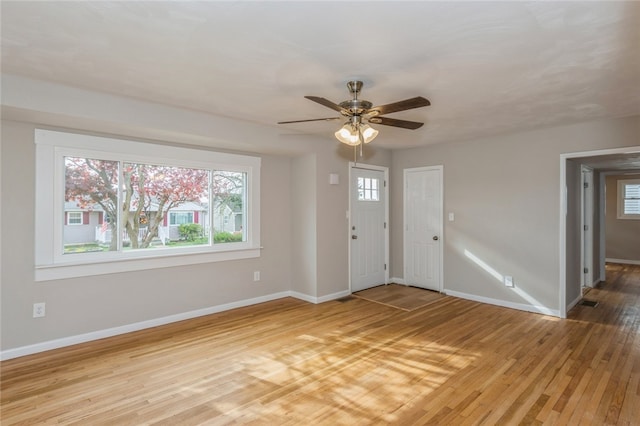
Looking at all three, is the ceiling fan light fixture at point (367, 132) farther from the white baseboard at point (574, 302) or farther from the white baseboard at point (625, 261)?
the white baseboard at point (625, 261)

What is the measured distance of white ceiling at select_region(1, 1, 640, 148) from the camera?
1.88 m

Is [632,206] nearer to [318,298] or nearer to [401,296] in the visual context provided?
[401,296]

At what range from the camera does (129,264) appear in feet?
12.4

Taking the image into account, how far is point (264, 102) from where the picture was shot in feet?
11.1

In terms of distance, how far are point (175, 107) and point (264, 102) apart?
0.97 m

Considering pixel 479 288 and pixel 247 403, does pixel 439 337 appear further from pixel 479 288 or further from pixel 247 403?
pixel 247 403

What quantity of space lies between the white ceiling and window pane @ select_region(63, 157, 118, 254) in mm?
940

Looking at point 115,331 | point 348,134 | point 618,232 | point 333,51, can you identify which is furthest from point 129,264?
point 618,232

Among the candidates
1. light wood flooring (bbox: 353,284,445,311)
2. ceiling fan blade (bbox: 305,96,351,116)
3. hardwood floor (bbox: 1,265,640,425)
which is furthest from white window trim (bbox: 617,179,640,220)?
ceiling fan blade (bbox: 305,96,351,116)

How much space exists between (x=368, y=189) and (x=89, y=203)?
393cm

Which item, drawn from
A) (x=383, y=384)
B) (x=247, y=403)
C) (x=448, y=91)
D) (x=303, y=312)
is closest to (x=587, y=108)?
(x=448, y=91)

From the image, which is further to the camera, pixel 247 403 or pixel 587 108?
pixel 587 108

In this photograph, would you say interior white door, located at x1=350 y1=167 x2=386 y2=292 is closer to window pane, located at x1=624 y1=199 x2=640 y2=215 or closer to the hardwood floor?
the hardwood floor

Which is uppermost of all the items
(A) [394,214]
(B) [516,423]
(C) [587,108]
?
(C) [587,108]
